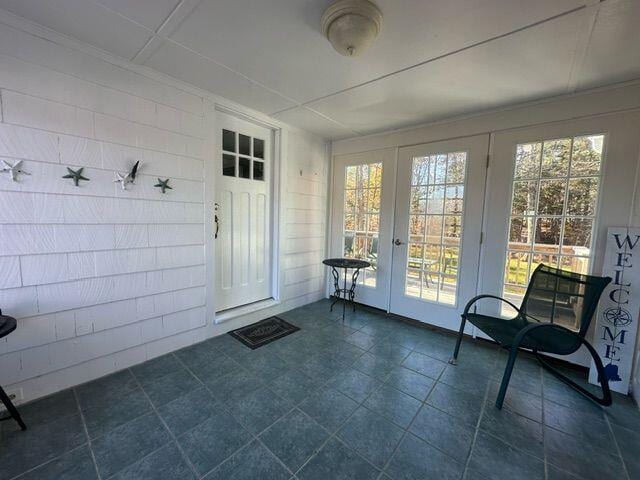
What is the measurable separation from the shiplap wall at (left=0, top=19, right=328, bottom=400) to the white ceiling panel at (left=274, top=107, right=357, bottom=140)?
87 centimetres

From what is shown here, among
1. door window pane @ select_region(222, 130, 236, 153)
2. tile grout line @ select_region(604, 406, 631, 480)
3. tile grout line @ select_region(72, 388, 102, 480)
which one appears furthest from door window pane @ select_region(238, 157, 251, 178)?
tile grout line @ select_region(604, 406, 631, 480)

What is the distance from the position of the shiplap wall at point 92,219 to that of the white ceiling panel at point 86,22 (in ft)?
0.41

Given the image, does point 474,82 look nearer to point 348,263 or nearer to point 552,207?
point 552,207

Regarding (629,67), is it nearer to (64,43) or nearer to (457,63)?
(457,63)

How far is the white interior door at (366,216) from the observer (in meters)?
3.35

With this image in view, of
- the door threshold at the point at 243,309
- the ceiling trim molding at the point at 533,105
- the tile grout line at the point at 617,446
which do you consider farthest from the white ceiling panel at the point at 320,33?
the tile grout line at the point at 617,446

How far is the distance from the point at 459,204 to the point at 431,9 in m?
1.90

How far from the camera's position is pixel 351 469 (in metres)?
1.33

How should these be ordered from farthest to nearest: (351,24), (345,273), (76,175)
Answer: (345,273) → (76,175) → (351,24)

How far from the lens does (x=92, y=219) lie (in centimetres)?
186

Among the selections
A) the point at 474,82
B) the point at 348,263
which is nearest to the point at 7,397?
the point at 348,263

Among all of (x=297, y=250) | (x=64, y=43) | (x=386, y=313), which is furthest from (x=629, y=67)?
(x=64, y=43)

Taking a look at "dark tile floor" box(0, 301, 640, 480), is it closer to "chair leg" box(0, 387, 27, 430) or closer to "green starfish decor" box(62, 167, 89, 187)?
"chair leg" box(0, 387, 27, 430)

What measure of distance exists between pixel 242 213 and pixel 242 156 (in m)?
0.63
